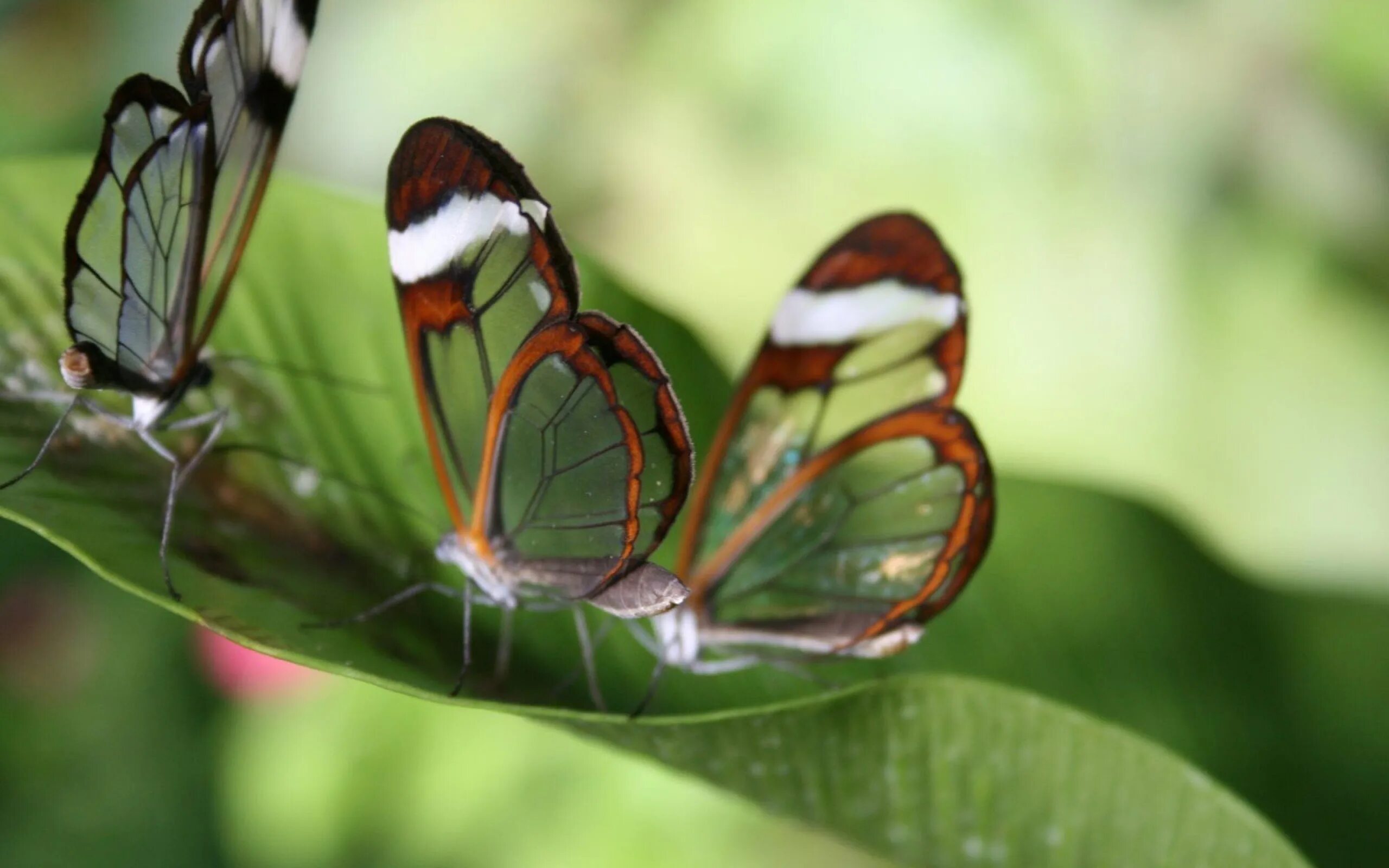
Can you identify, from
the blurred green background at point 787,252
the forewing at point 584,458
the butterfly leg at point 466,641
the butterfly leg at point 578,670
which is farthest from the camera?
the blurred green background at point 787,252

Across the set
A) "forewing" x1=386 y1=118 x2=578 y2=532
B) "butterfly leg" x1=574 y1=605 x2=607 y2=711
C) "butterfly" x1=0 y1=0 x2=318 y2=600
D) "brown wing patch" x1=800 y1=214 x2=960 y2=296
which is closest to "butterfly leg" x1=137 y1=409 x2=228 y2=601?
"butterfly" x1=0 y1=0 x2=318 y2=600

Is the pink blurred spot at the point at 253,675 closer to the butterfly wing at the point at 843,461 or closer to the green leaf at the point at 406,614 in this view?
the green leaf at the point at 406,614

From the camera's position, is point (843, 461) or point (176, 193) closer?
point (176, 193)

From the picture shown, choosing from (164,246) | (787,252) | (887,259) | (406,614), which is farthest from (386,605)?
(787,252)

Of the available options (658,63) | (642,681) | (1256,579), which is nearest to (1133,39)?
(658,63)

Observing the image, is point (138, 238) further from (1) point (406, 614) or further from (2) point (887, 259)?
(2) point (887, 259)

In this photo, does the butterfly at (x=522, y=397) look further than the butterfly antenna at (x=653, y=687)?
No

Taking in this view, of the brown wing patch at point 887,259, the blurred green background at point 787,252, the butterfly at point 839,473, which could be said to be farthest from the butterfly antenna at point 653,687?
the blurred green background at point 787,252

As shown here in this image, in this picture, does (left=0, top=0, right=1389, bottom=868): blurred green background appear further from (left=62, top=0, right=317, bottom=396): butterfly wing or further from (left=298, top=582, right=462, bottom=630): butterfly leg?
(left=62, top=0, right=317, bottom=396): butterfly wing
